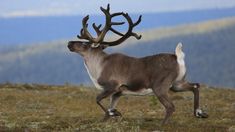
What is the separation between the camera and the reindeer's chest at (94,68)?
738 inches

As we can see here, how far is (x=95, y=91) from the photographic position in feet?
121

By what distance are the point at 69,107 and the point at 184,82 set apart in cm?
1068

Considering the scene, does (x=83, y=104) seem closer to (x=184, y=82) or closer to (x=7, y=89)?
(x=7, y=89)

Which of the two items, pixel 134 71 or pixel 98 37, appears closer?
pixel 134 71

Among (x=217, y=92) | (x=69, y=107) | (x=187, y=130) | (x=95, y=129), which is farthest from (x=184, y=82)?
(x=217, y=92)

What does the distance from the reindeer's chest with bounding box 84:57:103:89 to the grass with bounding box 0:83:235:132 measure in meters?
1.21

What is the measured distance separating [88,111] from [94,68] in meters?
7.20

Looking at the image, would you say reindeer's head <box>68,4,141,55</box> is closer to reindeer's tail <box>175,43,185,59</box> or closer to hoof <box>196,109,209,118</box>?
reindeer's tail <box>175,43,185,59</box>

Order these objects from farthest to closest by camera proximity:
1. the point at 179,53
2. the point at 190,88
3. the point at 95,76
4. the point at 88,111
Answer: the point at 88,111 → the point at 95,76 → the point at 190,88 → the point at 179,53

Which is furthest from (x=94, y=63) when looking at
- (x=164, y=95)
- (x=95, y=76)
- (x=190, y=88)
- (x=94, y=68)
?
(x=190, y=88)

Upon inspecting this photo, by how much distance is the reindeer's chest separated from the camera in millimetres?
18750

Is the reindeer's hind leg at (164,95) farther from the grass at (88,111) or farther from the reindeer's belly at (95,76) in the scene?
the reindeer's belly at (95,76)

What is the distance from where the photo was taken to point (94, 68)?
19.1m

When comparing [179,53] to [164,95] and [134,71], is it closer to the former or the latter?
[164,95]
